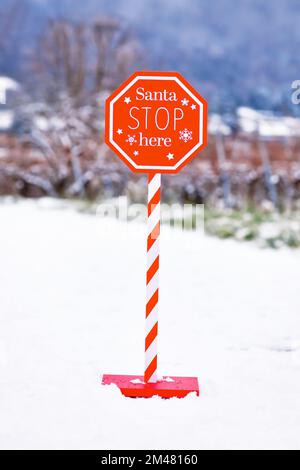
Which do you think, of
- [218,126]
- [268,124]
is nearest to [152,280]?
[218,126]

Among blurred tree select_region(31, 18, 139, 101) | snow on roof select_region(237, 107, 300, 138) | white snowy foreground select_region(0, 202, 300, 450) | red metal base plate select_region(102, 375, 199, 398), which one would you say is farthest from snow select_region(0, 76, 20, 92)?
red metal base plate select_region(102, 375, 199, 398)

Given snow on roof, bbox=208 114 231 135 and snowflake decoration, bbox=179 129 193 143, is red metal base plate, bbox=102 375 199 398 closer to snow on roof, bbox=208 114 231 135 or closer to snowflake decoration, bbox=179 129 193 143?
snowflake decoration, bbox=179 129 193 143

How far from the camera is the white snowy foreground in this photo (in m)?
3.17

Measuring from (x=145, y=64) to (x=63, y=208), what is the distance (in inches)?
443

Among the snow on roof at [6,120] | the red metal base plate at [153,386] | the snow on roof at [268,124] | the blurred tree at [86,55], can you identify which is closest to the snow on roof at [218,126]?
the snow on roof at [268,124]

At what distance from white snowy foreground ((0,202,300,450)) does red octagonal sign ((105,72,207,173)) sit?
53.1 inches

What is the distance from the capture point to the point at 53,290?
21.0 ft

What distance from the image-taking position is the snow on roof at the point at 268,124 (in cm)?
1814

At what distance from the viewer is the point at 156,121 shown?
11.9 ft

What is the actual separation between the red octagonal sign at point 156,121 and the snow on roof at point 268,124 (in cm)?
1468

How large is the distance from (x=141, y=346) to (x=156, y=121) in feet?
5.97

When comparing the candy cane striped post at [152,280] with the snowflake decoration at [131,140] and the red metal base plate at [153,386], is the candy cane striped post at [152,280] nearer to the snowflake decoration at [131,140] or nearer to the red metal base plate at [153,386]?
Result: the red metal base plate at [153,386]

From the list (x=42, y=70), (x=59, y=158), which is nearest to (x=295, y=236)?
(x=59, y=158)

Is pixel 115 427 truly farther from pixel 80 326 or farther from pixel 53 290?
pixel 53 290
